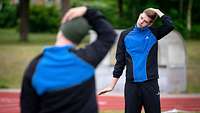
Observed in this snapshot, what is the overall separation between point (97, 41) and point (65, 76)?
16.6 inches

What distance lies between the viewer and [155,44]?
724cm

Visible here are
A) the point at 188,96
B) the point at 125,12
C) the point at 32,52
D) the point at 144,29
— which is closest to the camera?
the point at 144,29

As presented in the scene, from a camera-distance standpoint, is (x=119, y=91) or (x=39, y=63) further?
(x=119, y=91)

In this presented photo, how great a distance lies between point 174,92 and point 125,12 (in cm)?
2419

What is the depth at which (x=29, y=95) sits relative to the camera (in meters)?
4.54

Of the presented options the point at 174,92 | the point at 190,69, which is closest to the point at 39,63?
the point at 174,92

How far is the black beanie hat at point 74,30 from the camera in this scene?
4.50m

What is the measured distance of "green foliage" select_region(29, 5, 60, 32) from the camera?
1950 inches

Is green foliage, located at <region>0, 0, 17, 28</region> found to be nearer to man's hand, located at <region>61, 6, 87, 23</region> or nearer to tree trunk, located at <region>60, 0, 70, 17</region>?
tree trunk, located at <region>60, 0, 70, 17</region>

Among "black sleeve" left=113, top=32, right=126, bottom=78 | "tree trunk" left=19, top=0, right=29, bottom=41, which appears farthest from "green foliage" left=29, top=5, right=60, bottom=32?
"black sleeve" left=113, top=32, right=126, bottom=78

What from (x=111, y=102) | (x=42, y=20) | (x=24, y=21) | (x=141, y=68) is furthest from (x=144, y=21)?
(x=42, y=20)

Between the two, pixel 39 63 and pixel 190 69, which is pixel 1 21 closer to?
pixel 190 69

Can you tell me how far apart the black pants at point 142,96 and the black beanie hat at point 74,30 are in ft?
8.98

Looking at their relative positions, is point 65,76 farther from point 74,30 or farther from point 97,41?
point 97,41
